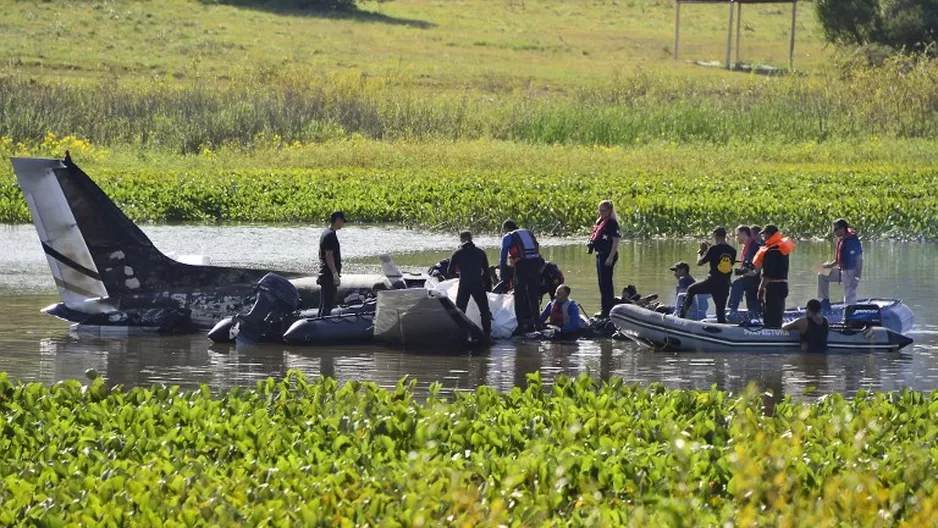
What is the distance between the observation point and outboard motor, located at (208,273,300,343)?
65.3 ft

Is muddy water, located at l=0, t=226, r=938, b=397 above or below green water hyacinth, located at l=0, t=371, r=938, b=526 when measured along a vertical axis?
below

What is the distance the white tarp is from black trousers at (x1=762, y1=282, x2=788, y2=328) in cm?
320

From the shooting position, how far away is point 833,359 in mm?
19000

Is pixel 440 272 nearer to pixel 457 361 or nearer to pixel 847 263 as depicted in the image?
pixel 457 361

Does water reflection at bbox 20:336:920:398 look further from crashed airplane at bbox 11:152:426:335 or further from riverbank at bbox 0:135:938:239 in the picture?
riverbank at bbox 0:135:938:239

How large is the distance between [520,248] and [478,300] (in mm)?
842

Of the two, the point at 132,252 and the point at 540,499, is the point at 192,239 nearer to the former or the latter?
the point at 132,252

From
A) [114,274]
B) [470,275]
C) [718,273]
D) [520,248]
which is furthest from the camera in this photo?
[114,274]

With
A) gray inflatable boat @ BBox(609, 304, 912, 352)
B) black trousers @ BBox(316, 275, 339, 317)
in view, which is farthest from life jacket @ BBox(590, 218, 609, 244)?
black trousers @ BBox(316, 275, 339, 317)

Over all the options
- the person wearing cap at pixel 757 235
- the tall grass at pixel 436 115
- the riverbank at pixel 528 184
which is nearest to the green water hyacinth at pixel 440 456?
the person wearing cap at pixel 757 235

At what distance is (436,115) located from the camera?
152 ft

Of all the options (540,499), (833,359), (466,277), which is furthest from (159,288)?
(540,499)

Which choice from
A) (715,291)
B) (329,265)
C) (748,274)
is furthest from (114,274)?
(748,274)

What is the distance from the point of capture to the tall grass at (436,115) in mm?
44312
